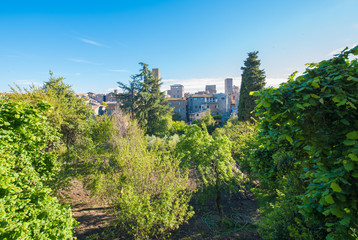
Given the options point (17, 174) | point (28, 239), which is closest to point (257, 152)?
point (28, 239)

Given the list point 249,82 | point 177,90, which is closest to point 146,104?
→ point 249,82

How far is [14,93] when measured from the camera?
1270 cm

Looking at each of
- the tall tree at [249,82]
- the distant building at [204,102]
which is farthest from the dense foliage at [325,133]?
the distant building at [204,102]

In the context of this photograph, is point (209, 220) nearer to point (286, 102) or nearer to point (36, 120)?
point (286, 102)

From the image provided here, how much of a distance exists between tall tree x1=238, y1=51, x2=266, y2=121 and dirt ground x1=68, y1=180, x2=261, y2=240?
1556 centimetres

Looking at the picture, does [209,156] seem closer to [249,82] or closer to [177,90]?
[249,82]

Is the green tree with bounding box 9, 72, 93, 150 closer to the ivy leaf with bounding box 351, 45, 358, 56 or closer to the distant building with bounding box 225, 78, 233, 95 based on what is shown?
the ivy leaf with bounding box 351, 45, 358, 56

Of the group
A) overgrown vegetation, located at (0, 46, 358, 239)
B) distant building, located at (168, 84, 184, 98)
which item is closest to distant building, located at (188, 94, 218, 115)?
distant building, located at (168, 84, 184, 98)

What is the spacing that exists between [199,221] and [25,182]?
8.84 metres

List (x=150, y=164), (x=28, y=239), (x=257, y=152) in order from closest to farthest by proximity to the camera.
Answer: (x=28, y=239), (x=257, y=152), (x=150, y=164)

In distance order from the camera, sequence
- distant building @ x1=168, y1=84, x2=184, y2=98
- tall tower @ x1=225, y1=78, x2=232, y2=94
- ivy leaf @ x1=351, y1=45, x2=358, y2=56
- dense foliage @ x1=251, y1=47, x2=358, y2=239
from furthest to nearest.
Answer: tall tower @ x1=225, y1=78, x2=232, y2=94 < distant building @ x1=168, y1=84, x2=184, y2=98 < ivy leaf @ x1=351, y1=45, x2=358, y2=56 < dense foliage @ x1=251, y1=47, x2=358, y2=239

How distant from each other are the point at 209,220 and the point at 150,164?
569cm

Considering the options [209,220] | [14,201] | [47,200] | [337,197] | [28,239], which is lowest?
[209,220]

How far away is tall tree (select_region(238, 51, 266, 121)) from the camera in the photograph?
26047mm
